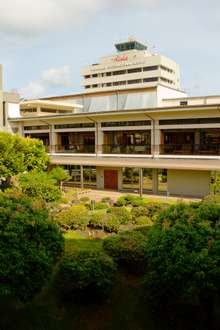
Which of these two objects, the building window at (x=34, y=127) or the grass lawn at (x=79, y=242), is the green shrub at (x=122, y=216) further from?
the building window at (x=34, y=127)

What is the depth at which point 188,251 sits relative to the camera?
896cm

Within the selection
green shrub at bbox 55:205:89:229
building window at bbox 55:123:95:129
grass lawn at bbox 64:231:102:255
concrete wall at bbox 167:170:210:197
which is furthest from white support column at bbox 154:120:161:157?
grass lawn at bbox 64:231:102:255

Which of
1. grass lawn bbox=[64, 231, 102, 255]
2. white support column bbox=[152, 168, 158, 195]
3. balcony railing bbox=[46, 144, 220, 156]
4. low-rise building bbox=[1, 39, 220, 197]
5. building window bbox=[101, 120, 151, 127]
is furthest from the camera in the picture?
white support column bbox=[152, 168, 158, 195]

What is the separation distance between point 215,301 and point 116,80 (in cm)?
8941

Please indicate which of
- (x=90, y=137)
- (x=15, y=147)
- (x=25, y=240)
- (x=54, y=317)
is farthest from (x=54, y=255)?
(x=90, y=137)

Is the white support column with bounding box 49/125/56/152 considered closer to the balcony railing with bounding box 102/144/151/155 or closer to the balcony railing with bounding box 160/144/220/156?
the balcony railing with bounding box 102/144/151/155

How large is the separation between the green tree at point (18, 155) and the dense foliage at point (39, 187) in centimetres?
258

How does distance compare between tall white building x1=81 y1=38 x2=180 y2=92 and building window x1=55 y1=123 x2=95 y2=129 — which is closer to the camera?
building window x1=55 y1=123 x2=95 y2=129

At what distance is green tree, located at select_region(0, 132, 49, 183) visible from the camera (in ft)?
85.3

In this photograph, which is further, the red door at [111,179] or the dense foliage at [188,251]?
the red door at [111,179]

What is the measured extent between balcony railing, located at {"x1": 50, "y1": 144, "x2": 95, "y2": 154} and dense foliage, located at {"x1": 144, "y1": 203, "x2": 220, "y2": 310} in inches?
968

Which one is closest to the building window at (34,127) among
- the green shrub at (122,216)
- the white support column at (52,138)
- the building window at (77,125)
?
the white support column at (52,138)

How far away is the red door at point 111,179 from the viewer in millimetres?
33562

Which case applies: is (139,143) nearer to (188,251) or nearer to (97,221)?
(97,221)
